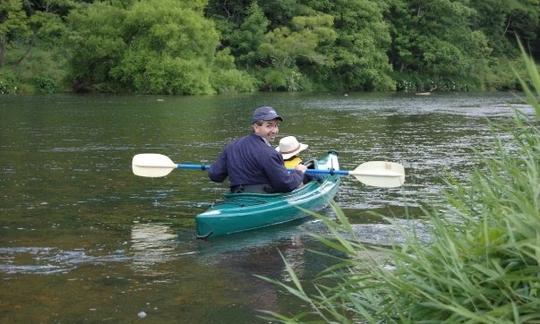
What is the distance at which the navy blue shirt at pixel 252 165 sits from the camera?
789 centimetres

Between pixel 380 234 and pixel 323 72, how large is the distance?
41.1m

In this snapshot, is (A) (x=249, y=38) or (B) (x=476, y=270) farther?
(A) (x=249, y=38)

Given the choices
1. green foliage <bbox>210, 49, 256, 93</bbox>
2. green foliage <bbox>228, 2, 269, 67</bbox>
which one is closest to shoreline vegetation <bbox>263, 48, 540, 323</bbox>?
green foliage <bbox>210, 49, 256, 93</bbox>

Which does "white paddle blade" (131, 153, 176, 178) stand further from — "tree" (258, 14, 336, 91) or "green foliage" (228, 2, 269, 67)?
"green foliage" (228, 2, 269, 67)

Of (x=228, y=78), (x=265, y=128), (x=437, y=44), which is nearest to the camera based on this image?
(x=265, y=128)

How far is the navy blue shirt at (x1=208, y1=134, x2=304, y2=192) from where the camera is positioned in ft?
25.9

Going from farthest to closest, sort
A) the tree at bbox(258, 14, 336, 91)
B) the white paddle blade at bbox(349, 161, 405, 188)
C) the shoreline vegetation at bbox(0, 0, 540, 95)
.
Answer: the tree at bbox(258, 14, 336, 91) < the shoreline vegetation at bbox(0, 0, 540, 95) < the white paddle blade at bbox(349, 161, 405, 188)

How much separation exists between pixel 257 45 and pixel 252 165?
126 ft

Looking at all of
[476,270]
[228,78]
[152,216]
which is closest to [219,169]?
[152,216]

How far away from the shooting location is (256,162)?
7.96 meters

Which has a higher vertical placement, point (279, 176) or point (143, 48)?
point (279, 176)

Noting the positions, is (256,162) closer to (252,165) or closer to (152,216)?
(252,165)

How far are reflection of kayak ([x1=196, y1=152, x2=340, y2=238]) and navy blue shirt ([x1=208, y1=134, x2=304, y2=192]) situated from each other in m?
0.17

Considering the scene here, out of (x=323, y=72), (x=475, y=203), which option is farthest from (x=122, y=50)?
(x=475, y=203)
